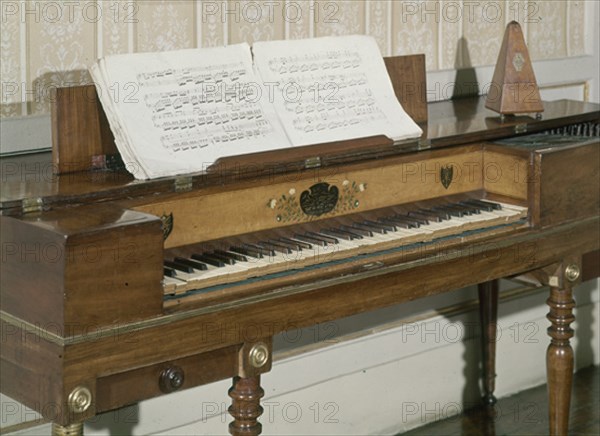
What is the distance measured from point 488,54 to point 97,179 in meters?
2.02

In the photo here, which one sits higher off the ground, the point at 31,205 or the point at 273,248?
the point at 31,205

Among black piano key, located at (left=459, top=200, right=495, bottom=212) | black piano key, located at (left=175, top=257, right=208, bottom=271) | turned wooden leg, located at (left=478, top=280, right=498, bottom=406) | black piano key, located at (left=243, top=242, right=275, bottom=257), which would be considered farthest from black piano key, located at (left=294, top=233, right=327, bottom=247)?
turned wooden leg, located at (left=478, top=280, right=498, bottom=406)

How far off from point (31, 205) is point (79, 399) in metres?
0.42

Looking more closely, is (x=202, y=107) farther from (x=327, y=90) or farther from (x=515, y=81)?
(x=515, y=81)

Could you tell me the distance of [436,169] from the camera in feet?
10.8

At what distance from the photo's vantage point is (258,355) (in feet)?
8.68

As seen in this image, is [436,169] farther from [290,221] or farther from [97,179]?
[97,179]

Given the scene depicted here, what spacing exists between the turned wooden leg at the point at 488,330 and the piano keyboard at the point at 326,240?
0.90m

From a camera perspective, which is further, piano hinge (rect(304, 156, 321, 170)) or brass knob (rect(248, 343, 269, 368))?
piano hinge (rect(304, 156, 321, 170))

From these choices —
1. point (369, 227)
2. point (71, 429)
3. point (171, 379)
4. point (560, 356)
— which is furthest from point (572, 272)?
point (71, 429)

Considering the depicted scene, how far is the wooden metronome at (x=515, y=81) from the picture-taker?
3.54 m

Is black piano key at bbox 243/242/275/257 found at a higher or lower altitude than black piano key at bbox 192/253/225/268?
higher

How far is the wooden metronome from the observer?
11.6 feet

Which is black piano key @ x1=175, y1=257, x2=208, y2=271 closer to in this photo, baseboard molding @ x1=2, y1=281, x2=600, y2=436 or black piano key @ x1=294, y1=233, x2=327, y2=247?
black piano key @ x1=294, y1=233, x2=327, y2=247
